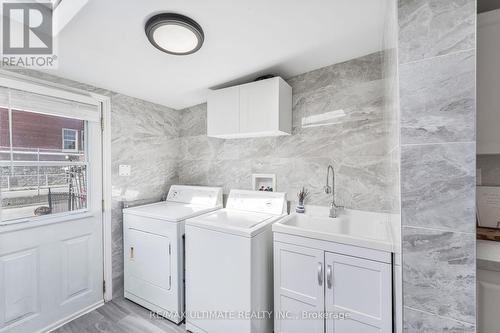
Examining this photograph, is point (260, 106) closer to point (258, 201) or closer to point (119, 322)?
point (258, 201)

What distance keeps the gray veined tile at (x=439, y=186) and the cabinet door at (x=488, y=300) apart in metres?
0.25

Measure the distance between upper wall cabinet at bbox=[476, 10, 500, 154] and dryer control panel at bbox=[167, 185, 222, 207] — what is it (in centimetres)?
212

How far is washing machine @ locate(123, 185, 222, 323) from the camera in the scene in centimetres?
194

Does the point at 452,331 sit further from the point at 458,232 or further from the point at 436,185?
the point at 436,185

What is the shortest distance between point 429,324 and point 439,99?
983 mm

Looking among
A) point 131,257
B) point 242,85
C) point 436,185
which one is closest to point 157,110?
point 242,85

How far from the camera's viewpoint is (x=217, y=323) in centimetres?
172

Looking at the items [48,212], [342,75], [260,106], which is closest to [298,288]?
[260,106]

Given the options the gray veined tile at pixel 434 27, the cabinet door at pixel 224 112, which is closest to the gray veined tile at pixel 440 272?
the gray veined tile at pixel 434 27

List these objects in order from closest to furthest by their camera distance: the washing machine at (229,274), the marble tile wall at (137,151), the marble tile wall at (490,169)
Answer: the marble tile wall at (490,169), the washing machine at (229,274), the marble tile wall at (137,151)

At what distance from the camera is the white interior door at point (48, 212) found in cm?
166

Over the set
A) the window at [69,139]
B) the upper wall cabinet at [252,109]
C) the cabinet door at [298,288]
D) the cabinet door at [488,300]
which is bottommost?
the cabinet door at [298,288]

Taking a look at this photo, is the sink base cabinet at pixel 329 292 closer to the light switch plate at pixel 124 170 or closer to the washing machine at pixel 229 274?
the washing machine at pixel 229 274

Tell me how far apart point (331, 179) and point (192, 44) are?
1.63 meters
